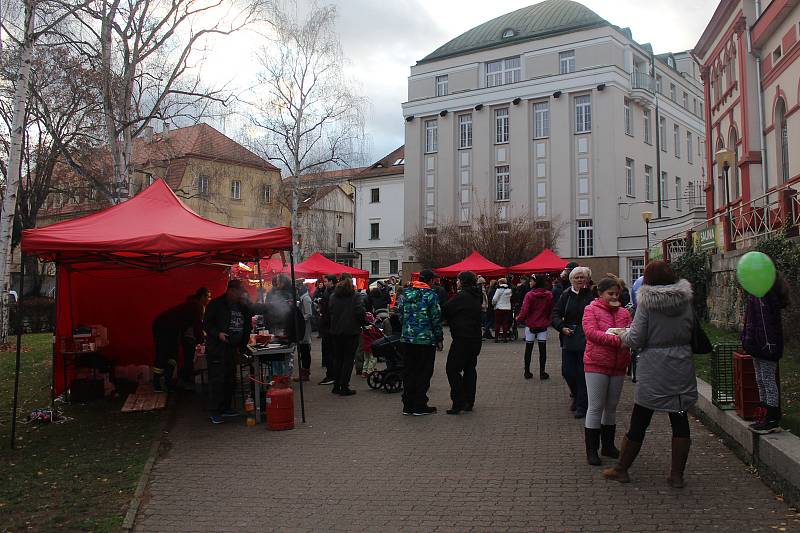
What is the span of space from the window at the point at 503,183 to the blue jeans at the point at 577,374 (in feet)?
122

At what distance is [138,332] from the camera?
12.1m

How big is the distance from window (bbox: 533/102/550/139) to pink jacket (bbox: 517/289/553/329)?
114 feet

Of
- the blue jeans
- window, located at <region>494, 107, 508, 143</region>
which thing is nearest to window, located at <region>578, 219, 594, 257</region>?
window, located at <region>494, 107, 508, 143</region>

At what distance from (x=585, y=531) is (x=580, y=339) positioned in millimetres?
3508

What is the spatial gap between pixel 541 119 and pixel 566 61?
3.98m

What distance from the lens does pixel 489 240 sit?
1469 inches

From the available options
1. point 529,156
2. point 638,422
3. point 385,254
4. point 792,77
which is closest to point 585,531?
point 638,422

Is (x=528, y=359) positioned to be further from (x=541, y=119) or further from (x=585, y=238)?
(x=541, y=119)

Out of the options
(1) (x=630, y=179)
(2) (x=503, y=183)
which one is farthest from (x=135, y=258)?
(1) (x=630, y=179)

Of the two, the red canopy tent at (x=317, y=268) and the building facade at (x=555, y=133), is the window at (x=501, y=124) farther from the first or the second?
the red canopy tent at (x=317, y=268)

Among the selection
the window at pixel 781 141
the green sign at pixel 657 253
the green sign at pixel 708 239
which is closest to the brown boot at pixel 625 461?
the green sign at pixel 708 239

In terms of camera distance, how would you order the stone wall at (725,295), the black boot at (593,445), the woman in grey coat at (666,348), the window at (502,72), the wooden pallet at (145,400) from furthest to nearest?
the window at (502,72)
the stone wall at (725,295)
the wooden pallet at (145,400)
the black boot at (593,445)
the woman in grey coat at (666,348)

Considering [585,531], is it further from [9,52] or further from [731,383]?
[9,52]

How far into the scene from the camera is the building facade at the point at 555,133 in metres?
42.1
